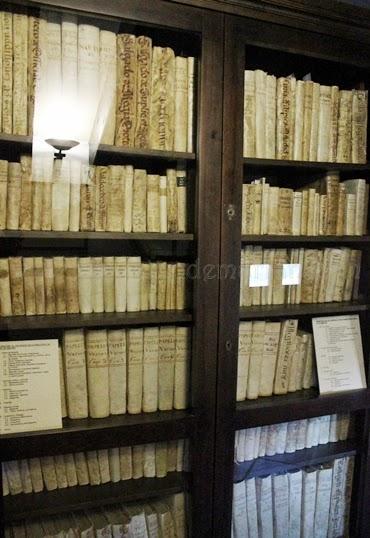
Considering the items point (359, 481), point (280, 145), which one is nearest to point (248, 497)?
point (359, 481)

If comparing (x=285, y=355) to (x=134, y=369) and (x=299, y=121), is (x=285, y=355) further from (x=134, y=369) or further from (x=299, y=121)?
(x=299, y=121)

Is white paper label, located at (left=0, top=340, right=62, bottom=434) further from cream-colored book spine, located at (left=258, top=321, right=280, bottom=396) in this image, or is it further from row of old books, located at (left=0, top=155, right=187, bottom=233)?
cream-colored book spine, located at (left=258, top=321, right=280, bottom=396)

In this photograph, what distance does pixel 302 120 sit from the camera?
1.22m

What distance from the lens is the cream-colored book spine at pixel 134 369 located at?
1150mm

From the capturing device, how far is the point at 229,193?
108 centimetres

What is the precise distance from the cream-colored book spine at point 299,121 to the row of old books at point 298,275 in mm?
315

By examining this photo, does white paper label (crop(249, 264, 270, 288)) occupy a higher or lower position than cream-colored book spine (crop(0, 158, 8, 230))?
lower

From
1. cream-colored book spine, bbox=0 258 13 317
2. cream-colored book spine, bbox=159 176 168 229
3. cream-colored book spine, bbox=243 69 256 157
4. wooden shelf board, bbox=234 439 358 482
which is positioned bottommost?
wooden shelf board, bbox=234 439 358 482

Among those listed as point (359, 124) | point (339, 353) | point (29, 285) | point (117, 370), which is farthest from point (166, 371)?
point (359, 124)

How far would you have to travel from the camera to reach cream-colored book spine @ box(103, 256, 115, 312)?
1125mm

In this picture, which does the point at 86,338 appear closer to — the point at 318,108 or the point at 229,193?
the point at 229,193

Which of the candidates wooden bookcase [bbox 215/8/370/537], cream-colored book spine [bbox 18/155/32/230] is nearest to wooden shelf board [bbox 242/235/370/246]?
wooden bookcase [bbox 215/8/370/537]

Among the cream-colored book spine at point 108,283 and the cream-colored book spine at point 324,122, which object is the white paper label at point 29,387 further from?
the cream-colored book spine at point 324,122

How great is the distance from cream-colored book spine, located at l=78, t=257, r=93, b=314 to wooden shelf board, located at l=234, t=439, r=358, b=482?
2.55 ft
